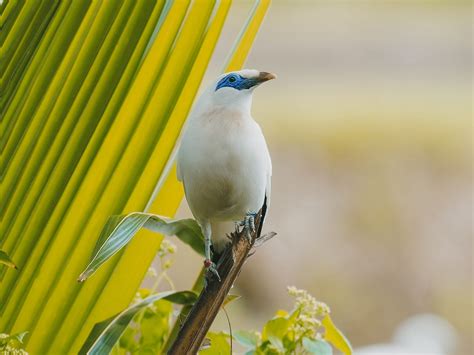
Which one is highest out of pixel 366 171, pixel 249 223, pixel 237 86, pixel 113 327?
pixel 366 171

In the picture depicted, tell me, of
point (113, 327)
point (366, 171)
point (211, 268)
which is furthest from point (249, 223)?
point (366, 171)

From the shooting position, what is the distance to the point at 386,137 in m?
2.97

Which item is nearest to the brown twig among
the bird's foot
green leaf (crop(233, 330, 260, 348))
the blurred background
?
the bird's foot

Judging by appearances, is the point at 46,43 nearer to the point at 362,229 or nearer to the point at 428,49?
the point at 362,229

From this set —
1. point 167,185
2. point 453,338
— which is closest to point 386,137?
point 453,338

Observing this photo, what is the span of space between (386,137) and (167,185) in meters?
2.33

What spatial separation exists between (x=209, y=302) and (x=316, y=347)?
151 mm

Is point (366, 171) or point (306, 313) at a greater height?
point (366, 171)

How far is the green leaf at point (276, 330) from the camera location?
674mm

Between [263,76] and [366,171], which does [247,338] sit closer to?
[263,76]

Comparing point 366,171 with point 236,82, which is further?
point 366,171

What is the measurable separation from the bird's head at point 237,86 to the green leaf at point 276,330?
22cm

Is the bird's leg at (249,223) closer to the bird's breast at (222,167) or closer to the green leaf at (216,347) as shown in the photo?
the bird's breast at (222,167)

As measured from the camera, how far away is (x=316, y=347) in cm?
67
